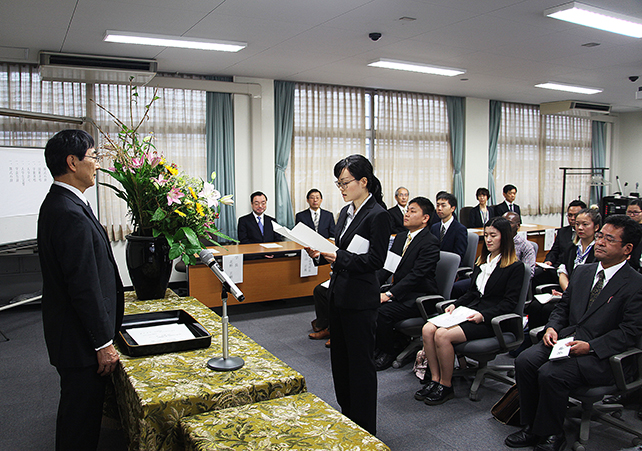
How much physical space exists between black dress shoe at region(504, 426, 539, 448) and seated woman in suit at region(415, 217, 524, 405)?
0.60 m

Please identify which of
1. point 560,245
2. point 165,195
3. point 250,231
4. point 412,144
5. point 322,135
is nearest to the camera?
point 165,195

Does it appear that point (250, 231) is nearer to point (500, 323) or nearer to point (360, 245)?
point (500, 323)

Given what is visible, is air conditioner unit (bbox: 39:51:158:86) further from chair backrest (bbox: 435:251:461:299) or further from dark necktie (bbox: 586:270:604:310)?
dark necktie (bbox: 586:270:604:310)

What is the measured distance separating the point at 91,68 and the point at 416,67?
385 centimetres

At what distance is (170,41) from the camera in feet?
16.4

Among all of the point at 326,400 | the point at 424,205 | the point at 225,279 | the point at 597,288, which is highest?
the point at 424,205

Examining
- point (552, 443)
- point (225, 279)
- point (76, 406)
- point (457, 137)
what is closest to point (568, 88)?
point (457, 137)

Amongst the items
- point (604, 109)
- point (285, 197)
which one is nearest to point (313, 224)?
point (285, 197)

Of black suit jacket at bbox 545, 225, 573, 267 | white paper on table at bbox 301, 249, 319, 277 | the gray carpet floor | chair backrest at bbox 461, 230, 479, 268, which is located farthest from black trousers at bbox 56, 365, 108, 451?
black suit jacket at bbox 545, 225, 573, 267

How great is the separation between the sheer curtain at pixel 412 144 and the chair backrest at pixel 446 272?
4.25 meters

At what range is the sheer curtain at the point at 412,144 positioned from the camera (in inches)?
325

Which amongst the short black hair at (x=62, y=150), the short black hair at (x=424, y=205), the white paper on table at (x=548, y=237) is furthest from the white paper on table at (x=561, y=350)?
the white paper on table at (x=548, y=237)

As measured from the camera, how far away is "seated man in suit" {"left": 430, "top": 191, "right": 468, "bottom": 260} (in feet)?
16.1

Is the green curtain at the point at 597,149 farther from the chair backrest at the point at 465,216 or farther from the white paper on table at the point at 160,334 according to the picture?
the white paper on table at the point at 160,334
